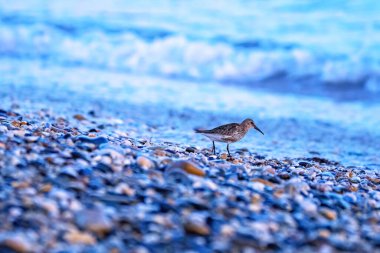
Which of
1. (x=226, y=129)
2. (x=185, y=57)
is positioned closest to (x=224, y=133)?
(x=226, y=129)

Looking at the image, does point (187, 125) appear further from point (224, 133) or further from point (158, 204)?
point (158, 204)

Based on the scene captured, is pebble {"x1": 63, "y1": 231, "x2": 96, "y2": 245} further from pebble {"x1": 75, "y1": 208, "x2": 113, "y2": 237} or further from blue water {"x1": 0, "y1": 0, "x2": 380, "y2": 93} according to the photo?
blue water {"x1": 0, "y1": 0, "x2": 380, "y2": 93}

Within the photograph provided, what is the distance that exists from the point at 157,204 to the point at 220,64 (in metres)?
13.8

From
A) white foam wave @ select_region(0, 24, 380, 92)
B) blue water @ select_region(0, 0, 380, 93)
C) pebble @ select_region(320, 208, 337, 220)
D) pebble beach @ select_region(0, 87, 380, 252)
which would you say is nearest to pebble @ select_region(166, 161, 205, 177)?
pebble beach @ select_region(0, 87, 380, 252)

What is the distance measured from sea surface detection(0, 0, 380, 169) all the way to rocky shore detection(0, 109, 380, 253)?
3360 mm

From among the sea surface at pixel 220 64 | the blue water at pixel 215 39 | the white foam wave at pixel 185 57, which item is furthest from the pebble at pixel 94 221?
the blue water at pixel 215 39

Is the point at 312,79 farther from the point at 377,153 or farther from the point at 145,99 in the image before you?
the point at 377,153

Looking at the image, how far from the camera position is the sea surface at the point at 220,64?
1165 cm

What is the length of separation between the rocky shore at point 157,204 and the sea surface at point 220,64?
336 centimetres

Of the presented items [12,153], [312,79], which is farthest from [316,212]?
[312,79]

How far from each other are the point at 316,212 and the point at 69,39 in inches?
660

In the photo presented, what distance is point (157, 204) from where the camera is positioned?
4645 mm

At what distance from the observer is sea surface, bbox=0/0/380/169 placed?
1165 cm

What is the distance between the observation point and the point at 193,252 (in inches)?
160
